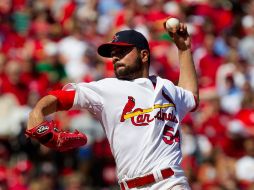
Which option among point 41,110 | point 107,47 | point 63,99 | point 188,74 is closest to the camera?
point 41,110

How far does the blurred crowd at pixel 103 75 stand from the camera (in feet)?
39.1

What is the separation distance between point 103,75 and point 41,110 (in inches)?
292

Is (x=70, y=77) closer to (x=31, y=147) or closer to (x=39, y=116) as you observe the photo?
(x=31, y=147)

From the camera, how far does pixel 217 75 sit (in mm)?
13773

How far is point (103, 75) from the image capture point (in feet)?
43.8

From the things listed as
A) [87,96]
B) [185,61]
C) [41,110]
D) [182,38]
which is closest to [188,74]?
[185,61]

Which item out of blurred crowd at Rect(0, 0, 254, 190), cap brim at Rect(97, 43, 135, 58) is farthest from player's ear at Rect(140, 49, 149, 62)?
blurred crowd at Rect(0, 0, 254, 190)

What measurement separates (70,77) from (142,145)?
7.45 metres

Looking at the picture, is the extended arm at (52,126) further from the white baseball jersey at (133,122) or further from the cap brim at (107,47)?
the cap brim at (107,47)

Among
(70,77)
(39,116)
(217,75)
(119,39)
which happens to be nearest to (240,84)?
(217,75)

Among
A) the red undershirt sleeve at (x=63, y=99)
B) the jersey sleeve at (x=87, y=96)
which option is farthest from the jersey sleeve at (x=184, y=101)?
the red undershirt sleeve at (x=63, y=99)

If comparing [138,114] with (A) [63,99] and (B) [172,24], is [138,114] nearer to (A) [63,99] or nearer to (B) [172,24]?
(A) [63,99]

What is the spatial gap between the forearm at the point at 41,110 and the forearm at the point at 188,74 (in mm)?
1583

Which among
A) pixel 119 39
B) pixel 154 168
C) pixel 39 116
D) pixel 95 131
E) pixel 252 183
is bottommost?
pixel 252 183
